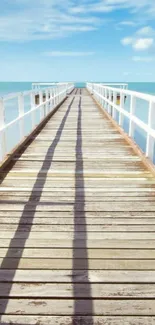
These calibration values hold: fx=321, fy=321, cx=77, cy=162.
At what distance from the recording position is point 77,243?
2.70 m

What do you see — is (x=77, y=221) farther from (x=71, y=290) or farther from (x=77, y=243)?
(x=71, y=290)

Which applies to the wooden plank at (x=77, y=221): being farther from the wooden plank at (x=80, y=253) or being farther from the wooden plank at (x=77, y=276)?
the wooden plank at (x=77, y=276)

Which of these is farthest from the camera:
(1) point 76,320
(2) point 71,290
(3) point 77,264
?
(3) point 77,264

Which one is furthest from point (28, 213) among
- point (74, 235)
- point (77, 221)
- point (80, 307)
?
point (80, 307)

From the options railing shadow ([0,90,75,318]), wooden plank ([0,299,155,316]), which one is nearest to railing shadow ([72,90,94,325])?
wooden plank ([0,299,155,316])

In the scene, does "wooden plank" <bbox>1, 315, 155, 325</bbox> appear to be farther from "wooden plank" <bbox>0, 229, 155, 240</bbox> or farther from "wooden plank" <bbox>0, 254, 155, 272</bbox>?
"wooden plank" <bbox>0, 229, 155, 240</bbox>

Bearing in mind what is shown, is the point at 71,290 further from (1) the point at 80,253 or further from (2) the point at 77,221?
(2) the point at 77,221

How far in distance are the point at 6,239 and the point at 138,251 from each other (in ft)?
3.66

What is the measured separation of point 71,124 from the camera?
952 cm

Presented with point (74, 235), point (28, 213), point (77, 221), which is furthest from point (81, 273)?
point (28, 213)

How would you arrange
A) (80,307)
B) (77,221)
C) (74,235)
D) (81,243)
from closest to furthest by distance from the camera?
(80,307) < (81,243) < (74,235) < (77,221)

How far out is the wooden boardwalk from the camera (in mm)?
1980

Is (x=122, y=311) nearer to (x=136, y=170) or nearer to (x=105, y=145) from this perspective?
(x=136, y=170)

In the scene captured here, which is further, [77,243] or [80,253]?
[77,243]
